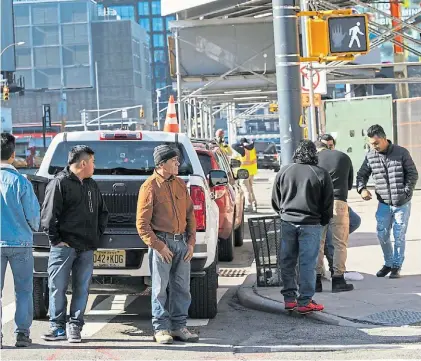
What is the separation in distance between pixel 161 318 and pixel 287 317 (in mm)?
1836

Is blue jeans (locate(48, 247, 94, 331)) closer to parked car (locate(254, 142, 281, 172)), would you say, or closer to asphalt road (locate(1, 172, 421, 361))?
asphalt road (locate(1, 172, 421, 361))

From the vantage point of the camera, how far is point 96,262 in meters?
9.38

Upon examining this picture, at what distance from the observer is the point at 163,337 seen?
8609 millimetres

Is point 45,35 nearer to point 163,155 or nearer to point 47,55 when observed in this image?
point 47,55

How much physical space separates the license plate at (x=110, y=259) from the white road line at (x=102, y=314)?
64cm

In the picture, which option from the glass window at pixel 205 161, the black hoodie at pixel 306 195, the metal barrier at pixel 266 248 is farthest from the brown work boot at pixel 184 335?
the glass window at pixel 205 161

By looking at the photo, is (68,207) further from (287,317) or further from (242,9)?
(242,9)

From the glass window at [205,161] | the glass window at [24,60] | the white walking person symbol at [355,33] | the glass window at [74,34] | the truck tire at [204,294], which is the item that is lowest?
the truck tire at [204,294]

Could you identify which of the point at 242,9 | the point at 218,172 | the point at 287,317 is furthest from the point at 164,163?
the point at 242,9

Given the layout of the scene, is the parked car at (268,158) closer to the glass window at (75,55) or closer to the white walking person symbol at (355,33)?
the white walking person symbol at (355,33)

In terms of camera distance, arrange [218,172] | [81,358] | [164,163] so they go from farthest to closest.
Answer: [218,172], [164,163], [81,358]

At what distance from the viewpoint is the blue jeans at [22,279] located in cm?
839

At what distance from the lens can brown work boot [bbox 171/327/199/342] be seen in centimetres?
873

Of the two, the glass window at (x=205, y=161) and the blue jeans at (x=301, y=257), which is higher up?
the glass window at (x=205, y=161)
